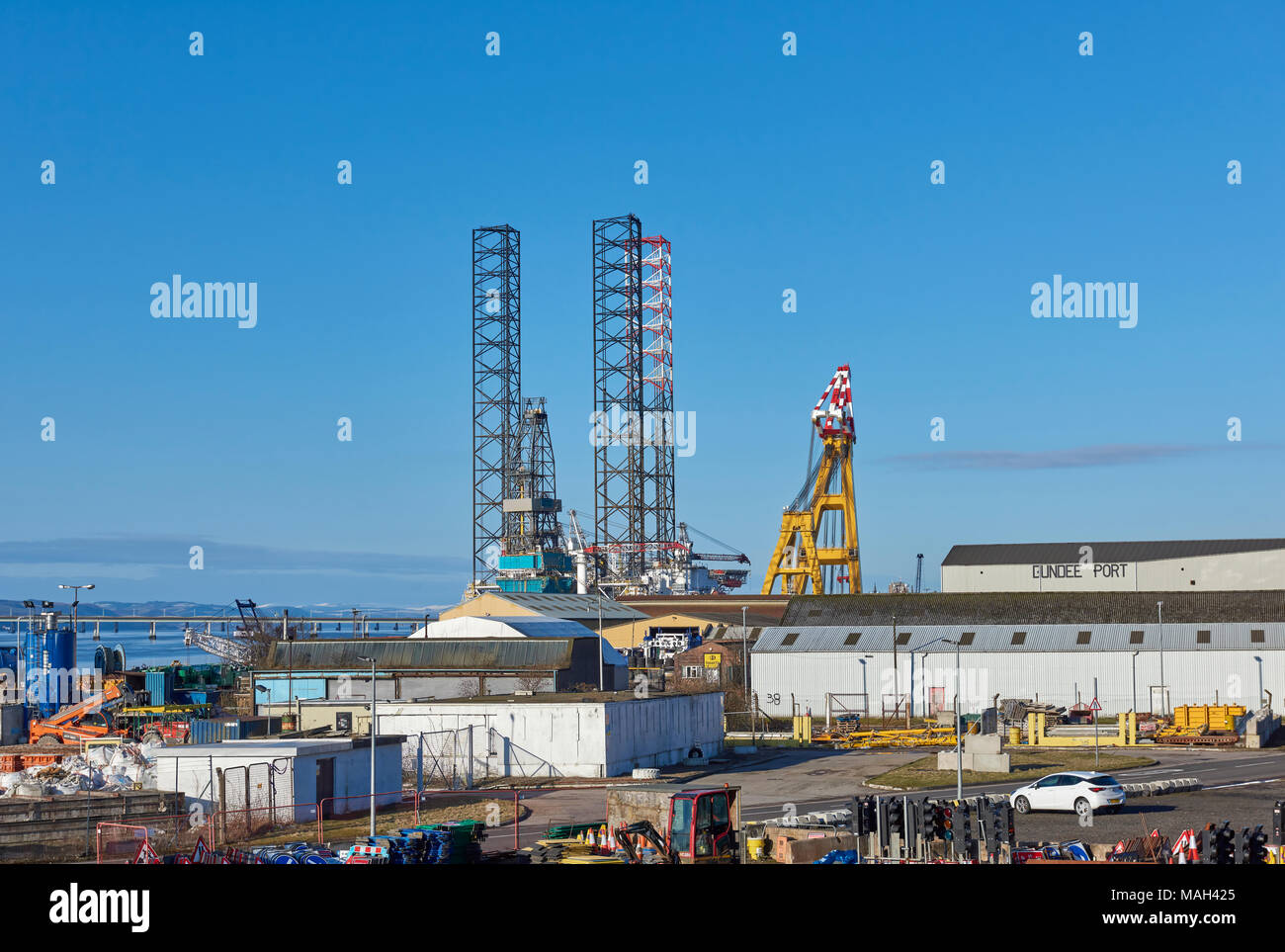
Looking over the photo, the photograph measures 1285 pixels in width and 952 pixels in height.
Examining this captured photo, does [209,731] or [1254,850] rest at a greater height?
[1254,850]

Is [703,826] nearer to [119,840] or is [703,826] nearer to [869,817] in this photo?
[869,817]

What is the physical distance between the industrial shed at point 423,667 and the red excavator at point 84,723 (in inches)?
300

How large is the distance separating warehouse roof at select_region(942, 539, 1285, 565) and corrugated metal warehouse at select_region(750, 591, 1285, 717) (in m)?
25.6

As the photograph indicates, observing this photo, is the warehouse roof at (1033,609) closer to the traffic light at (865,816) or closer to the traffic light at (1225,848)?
the traffic light at (865,816)

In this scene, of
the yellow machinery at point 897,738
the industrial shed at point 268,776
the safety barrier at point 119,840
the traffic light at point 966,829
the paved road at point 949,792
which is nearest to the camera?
the traffic light at point 966,829

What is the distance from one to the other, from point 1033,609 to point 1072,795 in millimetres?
→ 52051

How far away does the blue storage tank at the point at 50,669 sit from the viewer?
77.9 m

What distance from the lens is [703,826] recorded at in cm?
2855

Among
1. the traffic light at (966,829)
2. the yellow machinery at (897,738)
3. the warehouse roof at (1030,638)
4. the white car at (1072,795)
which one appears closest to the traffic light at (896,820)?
the traffic light at (966,829)

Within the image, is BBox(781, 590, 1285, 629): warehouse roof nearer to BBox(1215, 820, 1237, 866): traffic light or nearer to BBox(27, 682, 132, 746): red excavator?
BBox(27, 682, 132, 746): red excavator

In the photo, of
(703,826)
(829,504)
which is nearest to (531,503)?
(829,504)

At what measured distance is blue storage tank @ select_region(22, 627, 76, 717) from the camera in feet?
256
